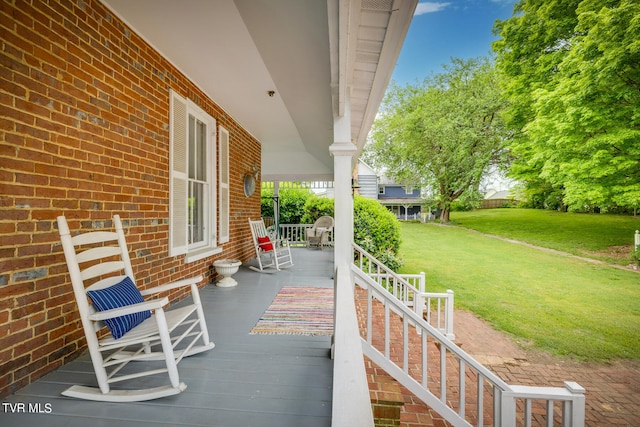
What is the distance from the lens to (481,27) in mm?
17906

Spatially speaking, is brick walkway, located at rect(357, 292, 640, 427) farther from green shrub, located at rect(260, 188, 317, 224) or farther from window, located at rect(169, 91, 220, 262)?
green shrub, located at rect(260, 188, 317, 224)

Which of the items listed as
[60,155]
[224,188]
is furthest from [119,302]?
[224,188]

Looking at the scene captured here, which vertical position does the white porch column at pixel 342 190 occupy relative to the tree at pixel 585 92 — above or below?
below

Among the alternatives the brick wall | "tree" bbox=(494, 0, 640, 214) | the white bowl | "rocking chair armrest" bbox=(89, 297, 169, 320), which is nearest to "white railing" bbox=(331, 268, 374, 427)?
"rocking chair armrest" bbox=(89, 297, 169, 320)

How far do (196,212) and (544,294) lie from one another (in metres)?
9.44

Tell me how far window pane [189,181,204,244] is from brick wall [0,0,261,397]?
3.30 ft

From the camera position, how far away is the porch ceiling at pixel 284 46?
5.76 ft

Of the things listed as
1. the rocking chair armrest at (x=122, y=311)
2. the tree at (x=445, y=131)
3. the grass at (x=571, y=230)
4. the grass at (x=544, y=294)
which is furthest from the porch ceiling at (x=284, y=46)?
the tree at (x=445, y=131)

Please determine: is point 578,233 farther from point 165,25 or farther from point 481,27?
point 165,25

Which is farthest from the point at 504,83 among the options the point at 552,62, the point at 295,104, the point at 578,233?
the point at 295,104

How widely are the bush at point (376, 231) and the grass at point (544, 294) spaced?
273 centimetres

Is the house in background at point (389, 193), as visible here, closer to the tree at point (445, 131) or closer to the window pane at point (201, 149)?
the tree at point (445, 131)

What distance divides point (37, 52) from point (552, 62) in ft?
43.2

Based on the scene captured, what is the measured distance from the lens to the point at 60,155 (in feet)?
6.31
